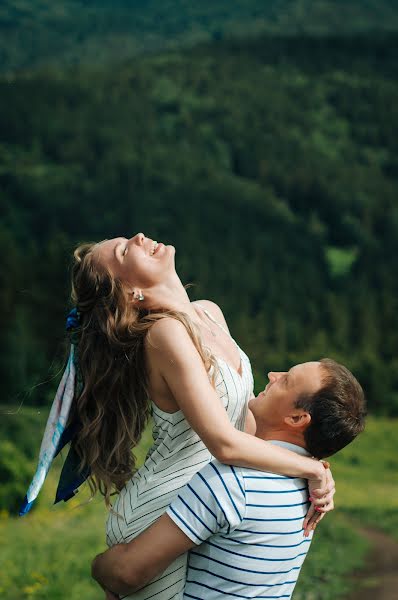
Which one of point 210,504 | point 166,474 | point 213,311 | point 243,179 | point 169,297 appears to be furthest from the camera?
point 243,179

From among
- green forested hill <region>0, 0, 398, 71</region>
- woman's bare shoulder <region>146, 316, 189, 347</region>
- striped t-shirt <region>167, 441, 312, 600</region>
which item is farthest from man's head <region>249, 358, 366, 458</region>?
green forested hill <region>0, 0, 398, 71</region>

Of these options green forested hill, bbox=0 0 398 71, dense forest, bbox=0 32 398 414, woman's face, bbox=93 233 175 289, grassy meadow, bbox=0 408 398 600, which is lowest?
dense forest, bbox=0 32 398 414

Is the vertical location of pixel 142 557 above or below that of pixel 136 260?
below

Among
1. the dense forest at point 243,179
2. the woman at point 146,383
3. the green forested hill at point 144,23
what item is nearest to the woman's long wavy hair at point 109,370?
the woman at point 146,383

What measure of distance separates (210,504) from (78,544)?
3.92 metres

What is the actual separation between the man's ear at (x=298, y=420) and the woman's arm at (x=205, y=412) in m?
0.06

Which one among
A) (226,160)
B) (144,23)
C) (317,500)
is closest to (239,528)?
(317,500)

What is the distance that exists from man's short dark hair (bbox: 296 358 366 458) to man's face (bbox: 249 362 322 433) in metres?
0.02

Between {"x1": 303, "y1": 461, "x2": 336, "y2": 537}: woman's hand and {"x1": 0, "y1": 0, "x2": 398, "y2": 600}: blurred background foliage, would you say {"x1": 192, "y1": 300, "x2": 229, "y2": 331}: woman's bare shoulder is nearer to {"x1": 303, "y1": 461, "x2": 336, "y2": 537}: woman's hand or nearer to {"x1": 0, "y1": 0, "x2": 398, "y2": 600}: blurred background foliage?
{"x1": 303, "y1": 461, "x2": 336, "y2": 537}: woman's hand

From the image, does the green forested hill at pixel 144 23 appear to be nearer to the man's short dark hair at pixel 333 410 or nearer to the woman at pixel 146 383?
the woman at pixel 146 383

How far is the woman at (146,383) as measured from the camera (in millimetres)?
1788

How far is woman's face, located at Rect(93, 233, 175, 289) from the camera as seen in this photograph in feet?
6.48

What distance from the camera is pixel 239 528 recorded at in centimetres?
167

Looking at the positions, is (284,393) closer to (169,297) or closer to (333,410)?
(333,410)
